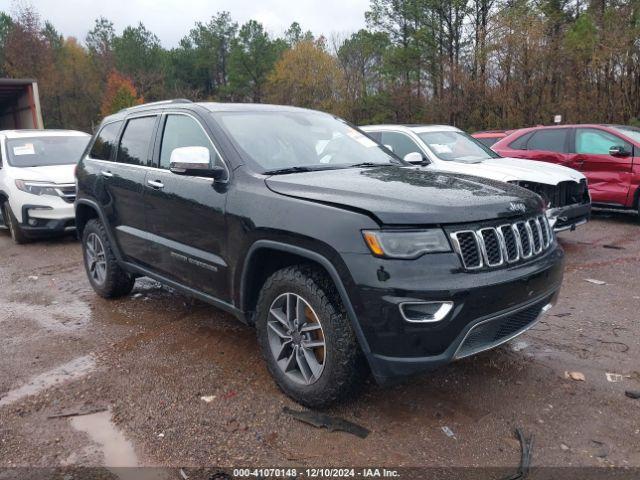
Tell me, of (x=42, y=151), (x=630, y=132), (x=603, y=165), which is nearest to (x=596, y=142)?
(x=603, y=165)

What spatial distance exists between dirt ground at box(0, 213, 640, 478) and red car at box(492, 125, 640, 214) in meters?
3.96

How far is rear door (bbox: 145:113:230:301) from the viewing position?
11.8 feet

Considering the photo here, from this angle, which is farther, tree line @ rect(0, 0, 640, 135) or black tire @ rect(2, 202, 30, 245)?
tree line @ rect(0, 0, 640, 135)

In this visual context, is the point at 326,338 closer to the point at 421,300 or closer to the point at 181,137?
the point at 421,300

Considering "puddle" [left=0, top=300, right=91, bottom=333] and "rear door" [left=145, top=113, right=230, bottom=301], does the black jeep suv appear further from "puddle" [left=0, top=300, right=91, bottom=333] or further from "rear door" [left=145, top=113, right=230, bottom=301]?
"puddle" [left=0, top=300, right=91, bottom=333]

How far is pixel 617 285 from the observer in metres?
5.46

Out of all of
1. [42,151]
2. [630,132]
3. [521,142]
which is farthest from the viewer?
[521,142]

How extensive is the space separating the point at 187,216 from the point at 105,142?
1.86 meters

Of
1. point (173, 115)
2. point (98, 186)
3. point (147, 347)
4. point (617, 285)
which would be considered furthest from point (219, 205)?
point (617, 285)

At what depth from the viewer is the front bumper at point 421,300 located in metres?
2.65

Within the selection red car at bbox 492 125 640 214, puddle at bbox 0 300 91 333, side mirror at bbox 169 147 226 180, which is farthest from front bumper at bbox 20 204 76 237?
red car at bbox 492 125 640 214

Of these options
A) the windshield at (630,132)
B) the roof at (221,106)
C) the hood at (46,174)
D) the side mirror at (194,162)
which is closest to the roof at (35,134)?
the hood at (46,174)

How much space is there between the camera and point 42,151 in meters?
8.89

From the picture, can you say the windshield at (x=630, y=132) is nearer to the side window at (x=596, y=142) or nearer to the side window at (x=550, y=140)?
the side window at (x=596, y=142)
